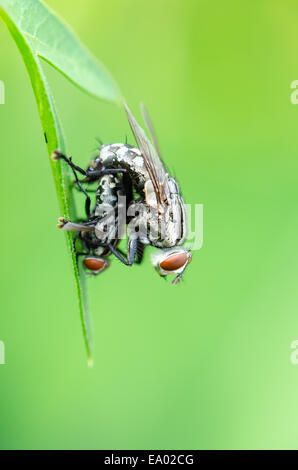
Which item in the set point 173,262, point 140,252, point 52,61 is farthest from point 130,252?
point 52,61

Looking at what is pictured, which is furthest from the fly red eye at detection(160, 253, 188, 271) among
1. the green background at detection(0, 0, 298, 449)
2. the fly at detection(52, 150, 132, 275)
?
the green background at detection(0, 0, 298, 449)

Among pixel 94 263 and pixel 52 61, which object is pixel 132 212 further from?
pixel 52 61

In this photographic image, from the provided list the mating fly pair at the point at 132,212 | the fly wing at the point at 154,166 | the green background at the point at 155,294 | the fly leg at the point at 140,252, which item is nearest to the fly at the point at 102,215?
the mating fly pair at the point at 132,212

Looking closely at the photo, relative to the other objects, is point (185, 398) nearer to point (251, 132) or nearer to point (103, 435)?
point (103, 435)

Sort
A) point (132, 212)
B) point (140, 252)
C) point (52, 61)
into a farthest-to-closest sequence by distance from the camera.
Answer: point (140, 252) → point (132, 212) → point (52, 61)

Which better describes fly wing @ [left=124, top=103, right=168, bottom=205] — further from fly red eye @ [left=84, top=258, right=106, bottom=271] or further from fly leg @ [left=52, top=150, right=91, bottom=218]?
fly red eye @ [left=84, top=258, right=106, bottom=271]

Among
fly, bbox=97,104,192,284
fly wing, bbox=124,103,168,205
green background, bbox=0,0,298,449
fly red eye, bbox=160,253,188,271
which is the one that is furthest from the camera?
green background, bbox=0,0,298,449
